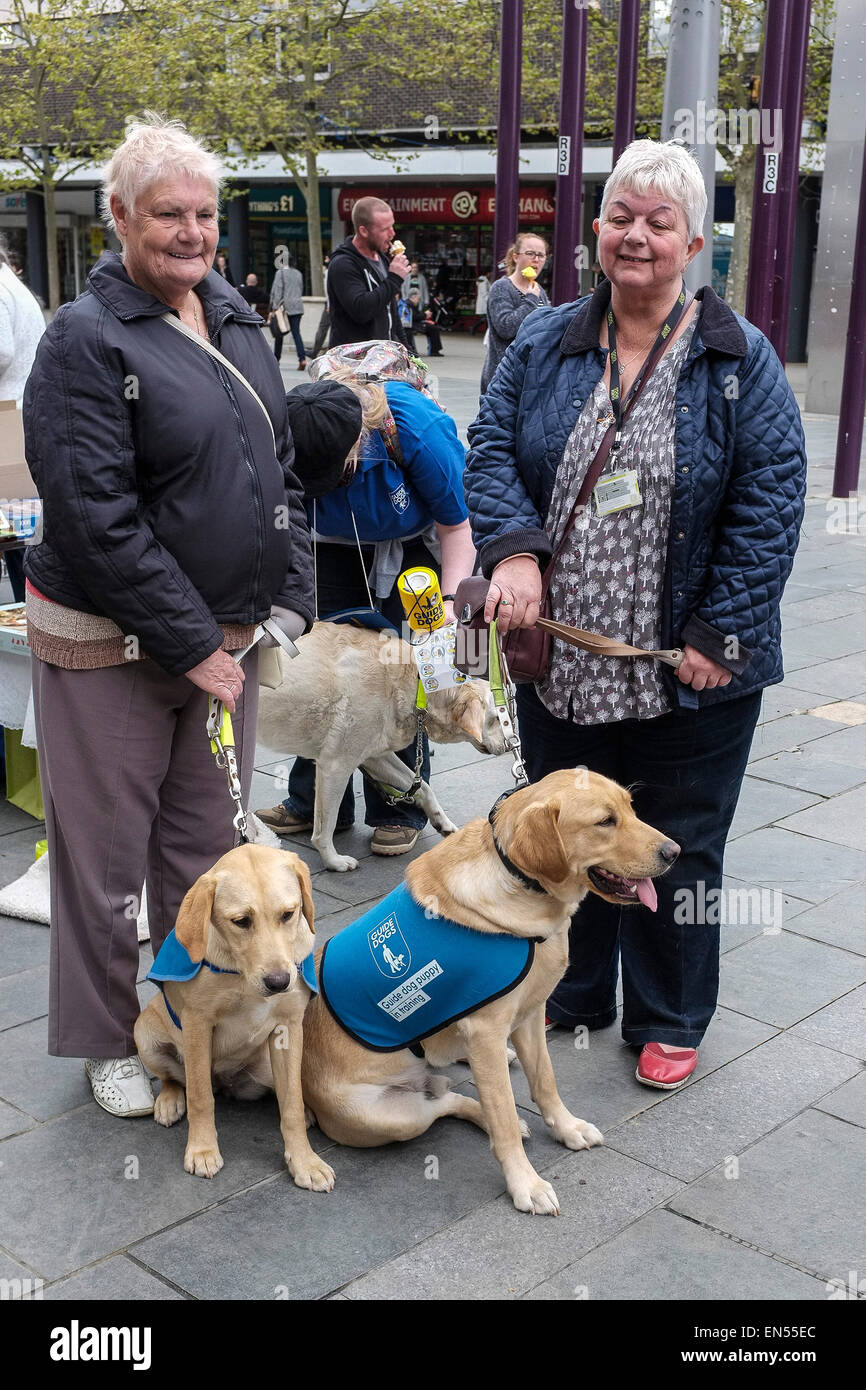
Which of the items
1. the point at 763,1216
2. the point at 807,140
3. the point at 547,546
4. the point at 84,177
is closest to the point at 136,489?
the point at 547,546

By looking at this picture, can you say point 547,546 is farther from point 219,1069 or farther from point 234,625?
point 219,1069

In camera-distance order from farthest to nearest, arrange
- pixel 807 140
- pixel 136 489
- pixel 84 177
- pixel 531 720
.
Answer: pixel 84 177 → pixel 807 140 → pixel 531 720 → pixel 136 489

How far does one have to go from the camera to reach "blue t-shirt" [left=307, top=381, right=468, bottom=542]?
172 inches

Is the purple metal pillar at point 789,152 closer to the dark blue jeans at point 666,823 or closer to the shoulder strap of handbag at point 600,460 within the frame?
the shoulder strap of handbag at point 600,460

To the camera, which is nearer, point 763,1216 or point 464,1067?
point 763,1216

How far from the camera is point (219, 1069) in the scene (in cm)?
324

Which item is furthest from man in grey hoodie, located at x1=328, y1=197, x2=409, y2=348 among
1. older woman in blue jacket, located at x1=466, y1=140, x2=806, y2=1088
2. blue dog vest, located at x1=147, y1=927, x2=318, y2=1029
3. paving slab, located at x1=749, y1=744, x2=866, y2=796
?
blue dog vest, located at x1=147, y1=927, x2=318, y2=1029

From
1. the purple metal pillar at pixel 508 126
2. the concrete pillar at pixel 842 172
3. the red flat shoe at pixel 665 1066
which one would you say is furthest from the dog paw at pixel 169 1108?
the concrete pillar at pixel 842 172

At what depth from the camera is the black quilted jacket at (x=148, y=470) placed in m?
2.79

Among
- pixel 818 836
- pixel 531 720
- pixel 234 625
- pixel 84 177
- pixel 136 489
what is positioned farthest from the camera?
pixel 84 177

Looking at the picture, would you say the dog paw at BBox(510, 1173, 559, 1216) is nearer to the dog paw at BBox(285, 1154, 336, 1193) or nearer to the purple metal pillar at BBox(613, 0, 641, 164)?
the dog paw at BBox(285, 1154, 336, 1193)

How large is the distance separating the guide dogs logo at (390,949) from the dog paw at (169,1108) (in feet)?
2.24

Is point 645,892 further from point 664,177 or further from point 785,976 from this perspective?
point 664,177
